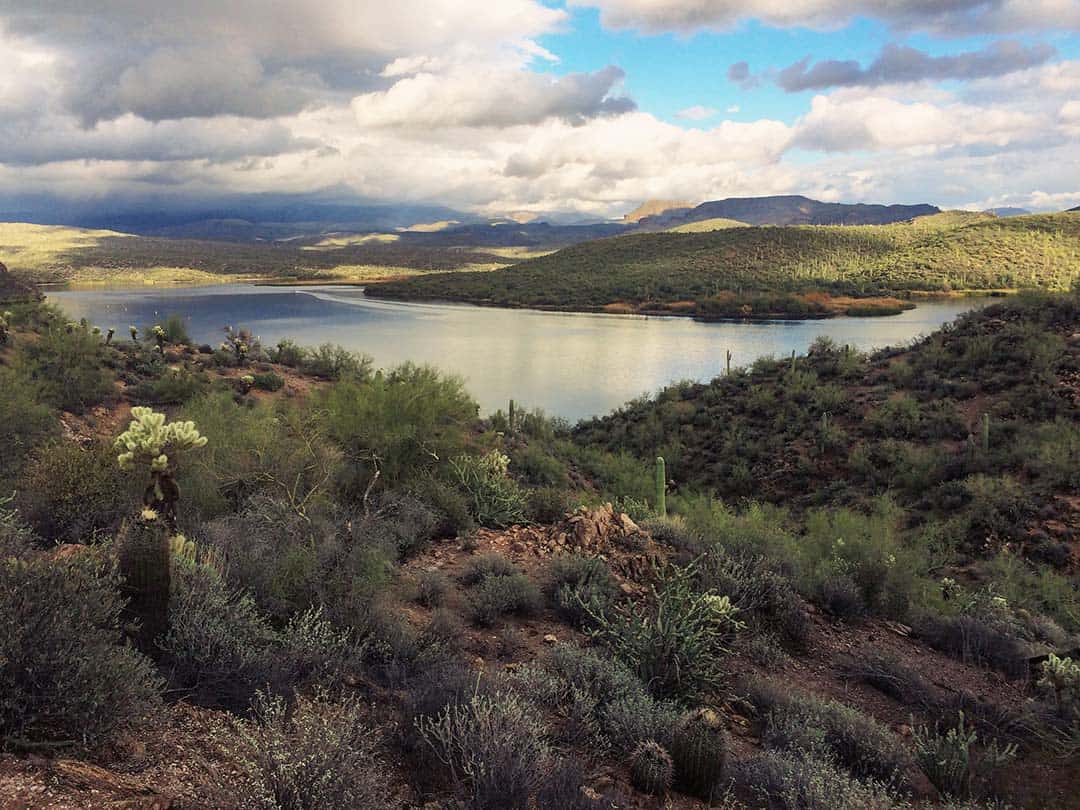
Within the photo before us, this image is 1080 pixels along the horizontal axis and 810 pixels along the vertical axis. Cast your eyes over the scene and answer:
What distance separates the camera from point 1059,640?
7652 millimetres

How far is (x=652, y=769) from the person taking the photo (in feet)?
13.5

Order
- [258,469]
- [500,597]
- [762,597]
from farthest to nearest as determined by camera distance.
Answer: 1. [258,469]
2. [762,597]
3. [500,597]

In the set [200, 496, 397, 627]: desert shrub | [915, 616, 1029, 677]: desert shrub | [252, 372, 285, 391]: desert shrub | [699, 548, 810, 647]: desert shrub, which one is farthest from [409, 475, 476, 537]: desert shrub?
[252, 372, 285, 391]: desert shrub

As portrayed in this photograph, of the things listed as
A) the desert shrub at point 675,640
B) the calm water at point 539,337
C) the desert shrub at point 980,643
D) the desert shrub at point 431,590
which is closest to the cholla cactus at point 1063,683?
the desert shrub at point 980,643

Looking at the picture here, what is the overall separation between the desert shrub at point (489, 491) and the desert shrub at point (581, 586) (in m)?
2.29

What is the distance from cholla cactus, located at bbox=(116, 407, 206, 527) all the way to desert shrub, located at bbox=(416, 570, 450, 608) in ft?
9.11

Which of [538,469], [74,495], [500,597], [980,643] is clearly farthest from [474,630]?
[538,469]

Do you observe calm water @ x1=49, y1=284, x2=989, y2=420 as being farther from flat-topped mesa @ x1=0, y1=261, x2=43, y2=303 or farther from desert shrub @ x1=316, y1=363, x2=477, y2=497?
desert shrub @ x1=316, y1=363, x2=477, y2=497

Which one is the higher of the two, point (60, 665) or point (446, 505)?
point (60, 665)

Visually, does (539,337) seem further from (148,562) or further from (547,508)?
(148,562)

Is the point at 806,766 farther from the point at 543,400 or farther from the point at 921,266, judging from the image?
the point at 921,266

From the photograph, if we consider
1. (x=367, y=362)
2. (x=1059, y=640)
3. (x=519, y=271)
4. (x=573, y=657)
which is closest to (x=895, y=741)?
(x=573, y=657)

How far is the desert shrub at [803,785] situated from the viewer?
361 centimetres

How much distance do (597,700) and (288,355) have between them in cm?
2846
